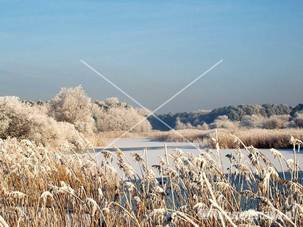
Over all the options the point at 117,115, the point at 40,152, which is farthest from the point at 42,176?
the point at 117,115

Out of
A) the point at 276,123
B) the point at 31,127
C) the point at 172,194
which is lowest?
the point at 276,123

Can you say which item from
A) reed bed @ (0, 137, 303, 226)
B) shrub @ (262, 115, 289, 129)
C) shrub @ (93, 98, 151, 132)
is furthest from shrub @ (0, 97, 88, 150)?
shrub @ (262, 115, 289, 129)

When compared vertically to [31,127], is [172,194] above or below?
below

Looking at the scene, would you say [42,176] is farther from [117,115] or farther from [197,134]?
[117,115]

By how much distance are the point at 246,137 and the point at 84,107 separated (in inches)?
293

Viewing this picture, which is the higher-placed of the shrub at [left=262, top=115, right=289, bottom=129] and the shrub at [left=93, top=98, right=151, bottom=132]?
the shrub at [left=93, top=98, right=151, bottom=132]

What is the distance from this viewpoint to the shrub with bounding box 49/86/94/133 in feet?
66.3

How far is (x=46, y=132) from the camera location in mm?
14945

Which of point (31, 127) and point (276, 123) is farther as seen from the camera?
point (276, 123)

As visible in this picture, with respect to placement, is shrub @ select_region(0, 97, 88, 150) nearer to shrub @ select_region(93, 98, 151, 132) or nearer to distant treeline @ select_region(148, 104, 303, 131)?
shrub @ select_region(93, 98, 151, 132)

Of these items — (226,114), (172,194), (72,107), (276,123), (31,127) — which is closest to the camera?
(172,194)

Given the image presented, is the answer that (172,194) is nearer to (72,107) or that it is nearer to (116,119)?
(72,107)

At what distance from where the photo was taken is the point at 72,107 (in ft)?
67.2

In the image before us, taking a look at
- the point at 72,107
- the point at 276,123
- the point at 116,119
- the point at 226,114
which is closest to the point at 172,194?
the point at 72,107
